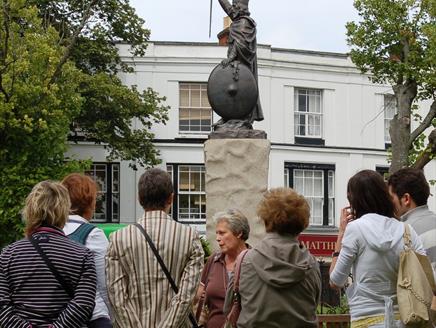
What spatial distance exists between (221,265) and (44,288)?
6.99ft

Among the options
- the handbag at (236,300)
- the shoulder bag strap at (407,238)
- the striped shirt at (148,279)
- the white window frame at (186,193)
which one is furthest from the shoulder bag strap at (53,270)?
the white window frame at (186,193)

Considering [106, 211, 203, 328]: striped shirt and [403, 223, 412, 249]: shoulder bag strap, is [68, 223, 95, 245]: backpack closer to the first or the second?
[106, 211, 203, 328]: striped shirt

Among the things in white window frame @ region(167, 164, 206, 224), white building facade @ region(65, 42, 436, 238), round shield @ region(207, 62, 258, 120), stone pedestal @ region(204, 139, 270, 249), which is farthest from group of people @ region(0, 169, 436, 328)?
white window frame @ region(167, 164, 206, 224)

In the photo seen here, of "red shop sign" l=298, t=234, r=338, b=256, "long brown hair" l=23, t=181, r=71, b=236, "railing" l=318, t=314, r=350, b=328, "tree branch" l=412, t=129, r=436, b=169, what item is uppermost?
"tree branch" l=412, t=129, r=436, b=169

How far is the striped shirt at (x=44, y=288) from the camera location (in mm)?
6094

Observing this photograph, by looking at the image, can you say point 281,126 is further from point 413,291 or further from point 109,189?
point 413,291

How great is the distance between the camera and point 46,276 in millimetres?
6098

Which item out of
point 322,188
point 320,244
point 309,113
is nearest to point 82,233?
point 320,244

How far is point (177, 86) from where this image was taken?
112 feet

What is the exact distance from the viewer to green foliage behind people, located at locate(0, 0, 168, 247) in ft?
83.3

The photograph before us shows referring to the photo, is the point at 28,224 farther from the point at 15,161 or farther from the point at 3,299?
the point at 15,161

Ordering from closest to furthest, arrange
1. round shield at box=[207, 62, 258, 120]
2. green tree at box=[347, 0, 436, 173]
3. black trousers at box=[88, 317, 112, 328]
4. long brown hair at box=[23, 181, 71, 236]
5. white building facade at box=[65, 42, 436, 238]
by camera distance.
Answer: long brown hair at box=[23, 181, 71, 236]
black trousers at box=[88, 317, 112, 328]
round shield at box=[207, 62, 258, 120]
green tree at box=[347, 0, 436, 173]
white building facade at box=[65, 42, 436, 238]

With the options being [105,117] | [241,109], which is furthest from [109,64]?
[241,109]

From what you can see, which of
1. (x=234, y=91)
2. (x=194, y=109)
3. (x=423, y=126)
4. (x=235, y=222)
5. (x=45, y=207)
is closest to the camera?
(x=45, y=207)
